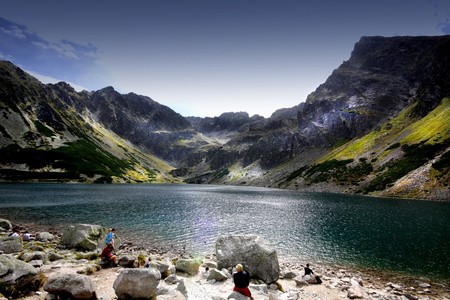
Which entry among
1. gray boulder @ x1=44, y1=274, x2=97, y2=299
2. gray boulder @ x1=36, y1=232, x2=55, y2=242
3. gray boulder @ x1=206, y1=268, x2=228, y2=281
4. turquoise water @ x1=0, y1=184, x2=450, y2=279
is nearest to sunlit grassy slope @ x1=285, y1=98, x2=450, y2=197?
turquoise water @ x1=0, y1=184, x2=450, y2=279

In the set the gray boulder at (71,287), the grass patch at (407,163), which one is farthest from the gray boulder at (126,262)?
the grass patch at (407,163)

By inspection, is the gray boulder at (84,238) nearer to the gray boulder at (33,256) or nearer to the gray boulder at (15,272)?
the gray boulder at (33,256)

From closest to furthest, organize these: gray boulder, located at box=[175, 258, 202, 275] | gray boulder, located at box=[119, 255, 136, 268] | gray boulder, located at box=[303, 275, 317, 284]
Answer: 1. gray boulder, located at box=[303, 275, 317, 284]
2. gray boulder, located at box=[175, 258, 202, 275]
3. gray boulder, located at box=[119, 255, 136, 268]

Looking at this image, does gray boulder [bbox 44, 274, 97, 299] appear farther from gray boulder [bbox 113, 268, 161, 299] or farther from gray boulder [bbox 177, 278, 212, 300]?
gray boulder [bbox 177, 278, 212, 300]

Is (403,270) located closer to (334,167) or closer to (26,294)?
(26,294)

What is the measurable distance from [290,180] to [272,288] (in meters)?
175

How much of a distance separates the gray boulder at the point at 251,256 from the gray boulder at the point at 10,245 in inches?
901

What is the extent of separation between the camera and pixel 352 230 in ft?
146

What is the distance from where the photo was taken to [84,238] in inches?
1125

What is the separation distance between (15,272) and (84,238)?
17.1 metres

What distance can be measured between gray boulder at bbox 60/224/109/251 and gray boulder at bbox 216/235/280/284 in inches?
636

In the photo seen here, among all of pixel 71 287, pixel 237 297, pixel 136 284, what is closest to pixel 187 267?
pixel 136 284

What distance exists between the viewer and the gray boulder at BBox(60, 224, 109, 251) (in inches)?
1113

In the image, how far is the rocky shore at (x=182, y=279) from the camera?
13.2 meters
